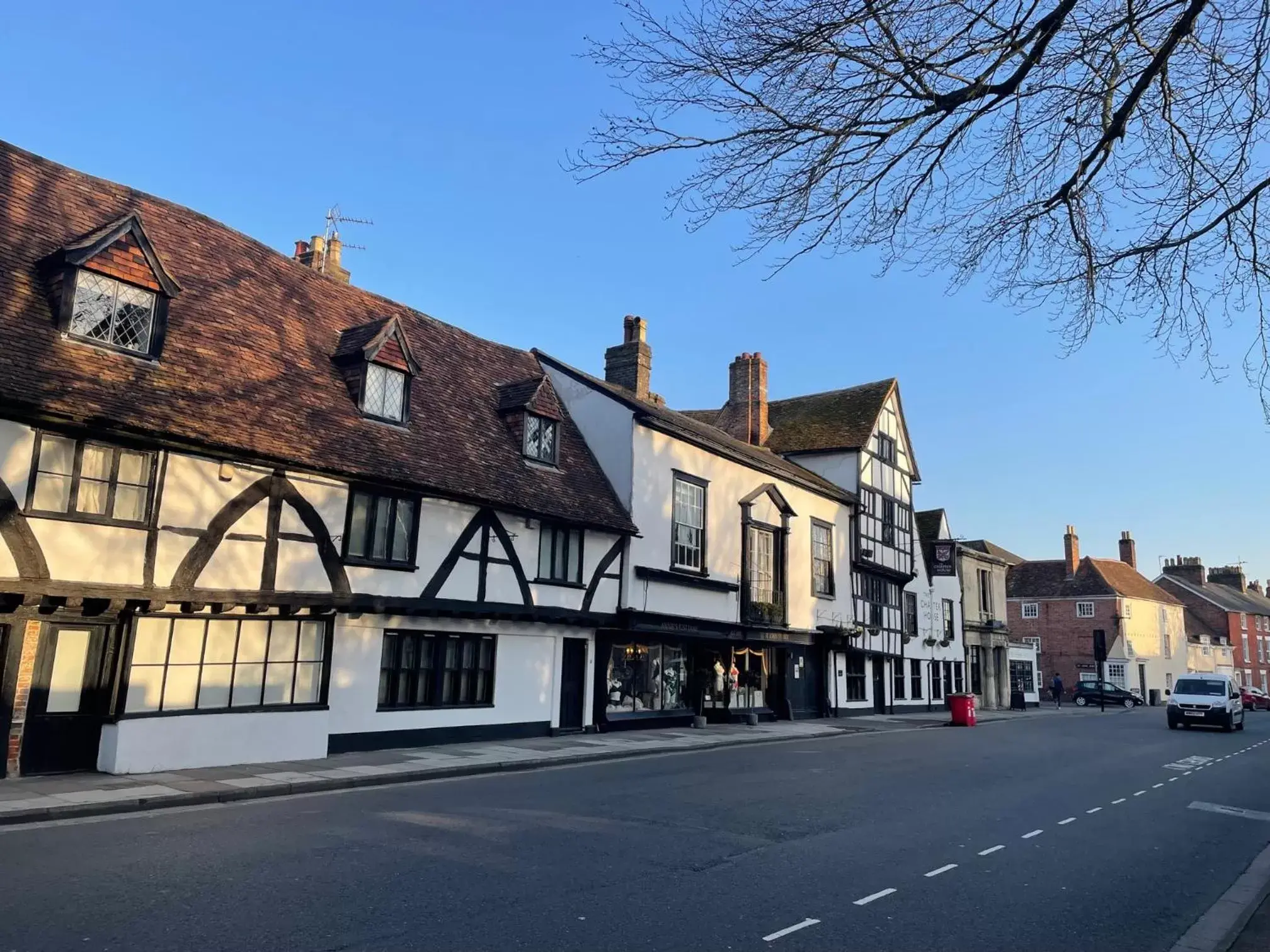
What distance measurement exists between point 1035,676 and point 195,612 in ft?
162

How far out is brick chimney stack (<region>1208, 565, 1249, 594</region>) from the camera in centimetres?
8419

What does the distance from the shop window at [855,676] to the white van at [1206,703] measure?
10.0 metres

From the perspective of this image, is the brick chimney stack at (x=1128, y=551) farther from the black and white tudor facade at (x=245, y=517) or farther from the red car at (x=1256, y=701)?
the black and white tudor facade at (x=245, y=517)

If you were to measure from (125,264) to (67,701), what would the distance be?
20.8ft

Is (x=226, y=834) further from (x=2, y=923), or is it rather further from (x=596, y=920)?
(x=596, y=920)

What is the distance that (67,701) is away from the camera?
Answer: 12.1m

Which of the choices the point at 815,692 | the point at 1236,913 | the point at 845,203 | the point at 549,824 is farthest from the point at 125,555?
the point at 815,692

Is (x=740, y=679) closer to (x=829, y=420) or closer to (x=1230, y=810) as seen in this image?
(x=829, y=420)

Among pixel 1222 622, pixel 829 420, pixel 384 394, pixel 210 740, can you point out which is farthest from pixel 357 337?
pixel 1222 622

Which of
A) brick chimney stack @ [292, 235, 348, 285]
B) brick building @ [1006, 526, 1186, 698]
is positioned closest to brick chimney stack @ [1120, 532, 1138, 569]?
brick building @ [1006, 526, 1186, 698]

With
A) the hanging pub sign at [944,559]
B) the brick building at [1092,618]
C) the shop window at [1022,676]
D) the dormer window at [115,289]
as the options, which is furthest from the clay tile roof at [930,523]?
the dormer window at [115,289]

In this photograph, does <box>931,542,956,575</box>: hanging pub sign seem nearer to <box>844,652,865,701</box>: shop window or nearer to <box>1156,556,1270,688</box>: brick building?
<box>844,652,865,701</box>: shop window

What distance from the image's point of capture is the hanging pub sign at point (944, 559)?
3878 cm

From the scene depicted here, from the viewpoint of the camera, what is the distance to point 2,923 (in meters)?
5.69
